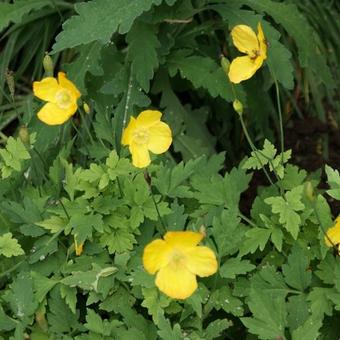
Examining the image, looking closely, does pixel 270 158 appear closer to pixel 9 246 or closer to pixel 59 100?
pixel 59 100

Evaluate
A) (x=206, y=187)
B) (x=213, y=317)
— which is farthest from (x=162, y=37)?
(x=213, y=317)

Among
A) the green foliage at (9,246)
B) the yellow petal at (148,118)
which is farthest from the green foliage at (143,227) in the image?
the yellow petal at (148,118)

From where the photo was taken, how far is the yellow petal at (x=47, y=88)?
209cm

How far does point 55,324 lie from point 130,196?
37cm

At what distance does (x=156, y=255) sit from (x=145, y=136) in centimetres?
41

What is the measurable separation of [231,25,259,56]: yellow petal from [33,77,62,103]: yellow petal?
0.47m

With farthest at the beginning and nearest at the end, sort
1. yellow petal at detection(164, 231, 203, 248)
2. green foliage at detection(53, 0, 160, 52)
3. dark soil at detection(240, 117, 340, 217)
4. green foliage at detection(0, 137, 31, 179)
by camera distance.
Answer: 1. dark soil at detection(240, 117, 340, 217)
2. green foliage at detection(53, 0, 160, 52)
3. green foliage at detection(0, 137, 31, 179)
4. yellow petal at detection(164, 231, 203, 248)

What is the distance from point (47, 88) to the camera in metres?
2.11

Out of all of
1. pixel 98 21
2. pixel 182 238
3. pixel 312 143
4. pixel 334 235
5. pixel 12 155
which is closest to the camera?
pixel 182 238

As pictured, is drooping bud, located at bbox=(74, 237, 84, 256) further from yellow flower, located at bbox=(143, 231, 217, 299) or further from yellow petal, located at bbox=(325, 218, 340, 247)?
yellow petal, located at bbox=(325, 218, 340, 247)

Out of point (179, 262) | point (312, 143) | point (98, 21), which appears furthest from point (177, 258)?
point (312, 143)

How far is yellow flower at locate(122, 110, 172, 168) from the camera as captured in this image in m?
1.98

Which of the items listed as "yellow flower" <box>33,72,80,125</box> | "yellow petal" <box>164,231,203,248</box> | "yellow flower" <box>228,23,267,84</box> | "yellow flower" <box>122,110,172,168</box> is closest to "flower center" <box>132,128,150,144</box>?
"yellow flower" <box>122,110,172,168</box>

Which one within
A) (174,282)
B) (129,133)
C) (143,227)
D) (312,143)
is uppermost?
(129,133)
